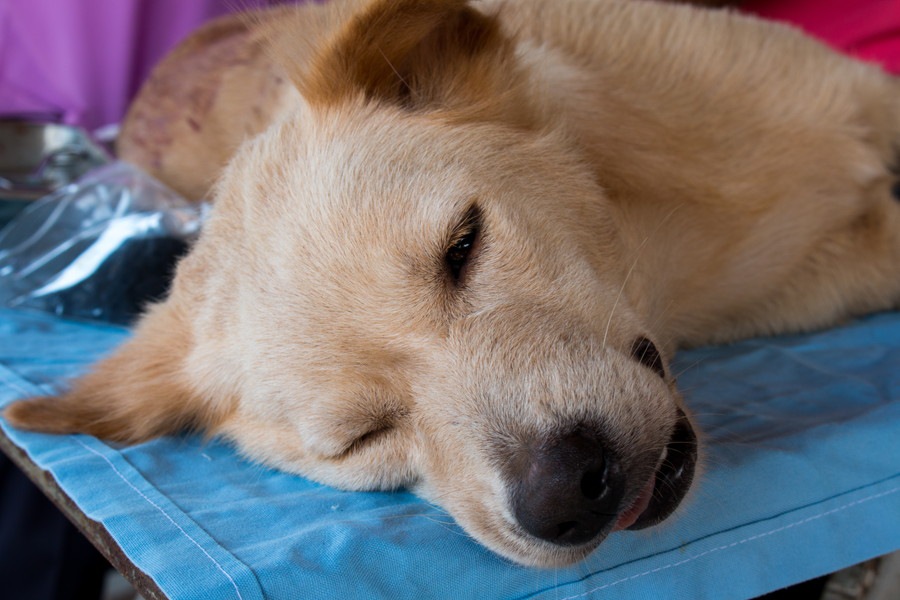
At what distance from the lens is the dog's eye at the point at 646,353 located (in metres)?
1.31

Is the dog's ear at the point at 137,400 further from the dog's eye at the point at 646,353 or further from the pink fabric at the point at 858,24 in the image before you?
the pink fabric at the point at 858,24

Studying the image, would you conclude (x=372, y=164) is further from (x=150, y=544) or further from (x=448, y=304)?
(x=150, y=544)

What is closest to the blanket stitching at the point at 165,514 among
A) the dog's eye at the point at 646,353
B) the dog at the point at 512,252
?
the dog at the point at 512,252

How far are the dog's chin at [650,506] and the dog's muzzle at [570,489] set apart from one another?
0.01 m

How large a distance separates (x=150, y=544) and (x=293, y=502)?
0.86 feet

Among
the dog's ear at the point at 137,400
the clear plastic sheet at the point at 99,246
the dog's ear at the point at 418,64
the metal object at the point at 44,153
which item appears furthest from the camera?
the metal object at the point at 44,153

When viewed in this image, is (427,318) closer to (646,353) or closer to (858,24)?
(646,353)

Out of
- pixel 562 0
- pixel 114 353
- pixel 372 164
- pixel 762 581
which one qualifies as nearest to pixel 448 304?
pixel 372 164

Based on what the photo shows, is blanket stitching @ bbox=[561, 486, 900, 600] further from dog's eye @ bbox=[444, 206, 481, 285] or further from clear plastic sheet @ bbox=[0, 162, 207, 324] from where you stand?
clear plastic sheet @ bbox=[0, 162, 207, 324]

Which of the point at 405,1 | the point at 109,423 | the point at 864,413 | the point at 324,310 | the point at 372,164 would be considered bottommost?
the point at 109,423

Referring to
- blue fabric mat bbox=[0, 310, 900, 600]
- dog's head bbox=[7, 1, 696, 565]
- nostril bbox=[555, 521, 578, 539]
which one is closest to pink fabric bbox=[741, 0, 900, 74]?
blue fabric mat bbox=[0, 310, 900, 600]

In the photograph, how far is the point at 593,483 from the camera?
3.57 feet

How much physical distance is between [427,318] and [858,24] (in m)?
2.30

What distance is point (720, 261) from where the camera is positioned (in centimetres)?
181
